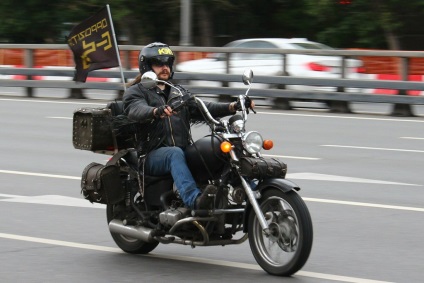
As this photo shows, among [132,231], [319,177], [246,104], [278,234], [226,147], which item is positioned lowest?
[319,177]

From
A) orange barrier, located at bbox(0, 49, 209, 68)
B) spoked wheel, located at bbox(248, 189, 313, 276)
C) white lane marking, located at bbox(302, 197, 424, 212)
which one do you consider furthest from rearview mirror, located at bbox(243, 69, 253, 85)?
orange barrier, located at bbox(0, 49, 209, 68)

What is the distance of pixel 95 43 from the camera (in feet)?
27.7

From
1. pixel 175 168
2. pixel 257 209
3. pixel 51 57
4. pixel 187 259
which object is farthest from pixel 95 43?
pixel 51 57

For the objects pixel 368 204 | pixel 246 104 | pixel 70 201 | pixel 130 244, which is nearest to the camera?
pixel 246 104

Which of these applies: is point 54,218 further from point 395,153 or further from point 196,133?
point 196,133

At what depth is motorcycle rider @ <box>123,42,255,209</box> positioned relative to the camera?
7.48 metres

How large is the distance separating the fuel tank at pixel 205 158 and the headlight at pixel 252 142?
0.64ft

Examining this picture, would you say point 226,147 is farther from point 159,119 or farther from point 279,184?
point 159,119

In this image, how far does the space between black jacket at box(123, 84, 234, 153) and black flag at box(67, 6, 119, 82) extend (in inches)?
26.0

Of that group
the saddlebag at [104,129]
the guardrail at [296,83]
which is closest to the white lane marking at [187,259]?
the saddlebag at [104,129]

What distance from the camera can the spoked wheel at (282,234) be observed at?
6.91 meters

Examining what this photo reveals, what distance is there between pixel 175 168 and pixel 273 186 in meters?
0.71

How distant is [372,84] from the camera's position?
21875 mm

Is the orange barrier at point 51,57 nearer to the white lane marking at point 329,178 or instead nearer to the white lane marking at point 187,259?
the white lane marking at point 329,178
